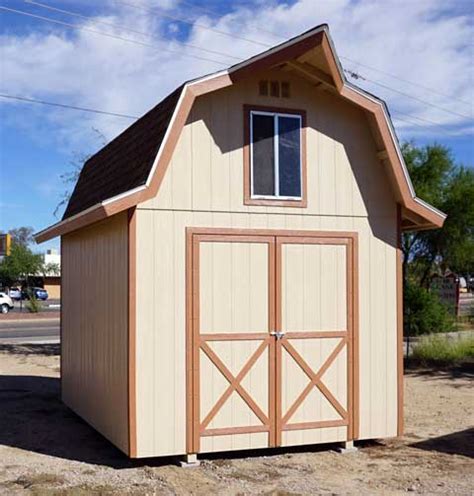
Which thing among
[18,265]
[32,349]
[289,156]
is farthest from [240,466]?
[18,265]

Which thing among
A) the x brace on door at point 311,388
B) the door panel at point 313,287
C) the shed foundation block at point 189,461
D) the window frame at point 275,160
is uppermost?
the window frame at point 275,160

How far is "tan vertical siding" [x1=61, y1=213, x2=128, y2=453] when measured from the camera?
849 cm

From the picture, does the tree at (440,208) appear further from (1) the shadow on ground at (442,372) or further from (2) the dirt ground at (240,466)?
(2) the dirt ground at (240,466)

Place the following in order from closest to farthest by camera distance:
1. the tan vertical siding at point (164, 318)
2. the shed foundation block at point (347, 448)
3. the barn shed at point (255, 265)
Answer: the tan vertical siding at point (164, 318) < the barn shed at point (255, 265) < the shed foundation block at point (347, 448)

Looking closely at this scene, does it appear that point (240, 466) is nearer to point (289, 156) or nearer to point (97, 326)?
point (97, 326)

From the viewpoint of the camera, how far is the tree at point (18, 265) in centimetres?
6500

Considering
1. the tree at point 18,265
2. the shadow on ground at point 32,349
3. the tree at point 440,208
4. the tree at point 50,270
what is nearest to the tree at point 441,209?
the tree at point 440,208

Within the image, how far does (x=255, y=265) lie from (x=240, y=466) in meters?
2.27

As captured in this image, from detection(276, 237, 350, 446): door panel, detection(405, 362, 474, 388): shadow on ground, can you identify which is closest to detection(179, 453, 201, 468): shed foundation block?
detection(276, 237, 350, 446): door panel

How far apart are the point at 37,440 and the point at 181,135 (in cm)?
436

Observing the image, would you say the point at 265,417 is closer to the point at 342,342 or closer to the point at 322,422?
the point at 322,422

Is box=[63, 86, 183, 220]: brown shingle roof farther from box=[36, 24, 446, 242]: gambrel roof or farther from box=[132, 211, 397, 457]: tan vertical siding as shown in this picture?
box=[132, 211, 397, 457]: tan vertical siding

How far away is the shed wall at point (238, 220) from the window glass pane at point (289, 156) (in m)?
0.16

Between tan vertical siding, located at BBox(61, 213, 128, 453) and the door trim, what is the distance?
0.70 meters
